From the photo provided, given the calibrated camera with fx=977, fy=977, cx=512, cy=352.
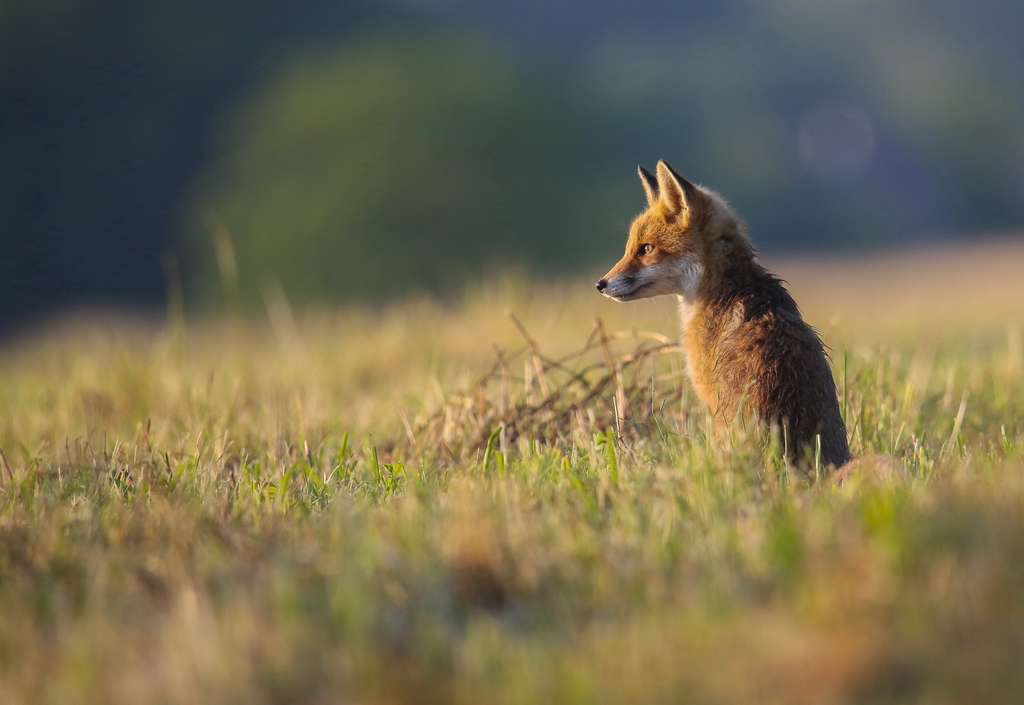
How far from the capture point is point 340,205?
27.7 metres

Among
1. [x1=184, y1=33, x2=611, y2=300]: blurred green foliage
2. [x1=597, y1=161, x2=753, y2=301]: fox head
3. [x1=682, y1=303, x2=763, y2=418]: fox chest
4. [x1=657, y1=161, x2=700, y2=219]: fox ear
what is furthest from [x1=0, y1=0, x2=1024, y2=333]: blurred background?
[x1=682, y1=303, x2=763, y2=418]: fox chest

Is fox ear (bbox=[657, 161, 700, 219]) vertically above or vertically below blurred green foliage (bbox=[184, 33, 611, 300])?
below

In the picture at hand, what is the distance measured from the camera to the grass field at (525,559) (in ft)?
7.43

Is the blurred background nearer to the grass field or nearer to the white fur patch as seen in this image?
the white fur patch

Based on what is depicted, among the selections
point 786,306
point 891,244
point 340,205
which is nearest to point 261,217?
point 340,205

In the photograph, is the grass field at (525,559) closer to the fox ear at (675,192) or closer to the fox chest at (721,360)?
the fox chest at (721,360)

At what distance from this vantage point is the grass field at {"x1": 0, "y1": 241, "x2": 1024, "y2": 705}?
2264mm

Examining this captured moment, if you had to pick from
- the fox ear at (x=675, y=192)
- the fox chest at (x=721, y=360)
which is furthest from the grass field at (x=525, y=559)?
the fox ear at (x=675, y=192)

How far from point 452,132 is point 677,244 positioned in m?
24.3

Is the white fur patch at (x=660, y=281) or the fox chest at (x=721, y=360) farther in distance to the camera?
the white fur patch at (x=660, y=281)

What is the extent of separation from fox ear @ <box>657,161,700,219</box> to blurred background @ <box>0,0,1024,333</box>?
20.3 m

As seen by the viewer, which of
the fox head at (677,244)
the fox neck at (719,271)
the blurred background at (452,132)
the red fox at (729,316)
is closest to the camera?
the red fox at (729,316)

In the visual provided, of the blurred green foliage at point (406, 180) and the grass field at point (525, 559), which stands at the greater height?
the blurred green foliage at point (406, 180)

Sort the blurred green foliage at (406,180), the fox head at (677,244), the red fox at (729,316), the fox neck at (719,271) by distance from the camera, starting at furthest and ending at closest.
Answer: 1. the blurred green foliage at (406,180)
2. the fox head at (677,244)
3. the fox neck at (719,271)
4. the red fox at (729,316)
